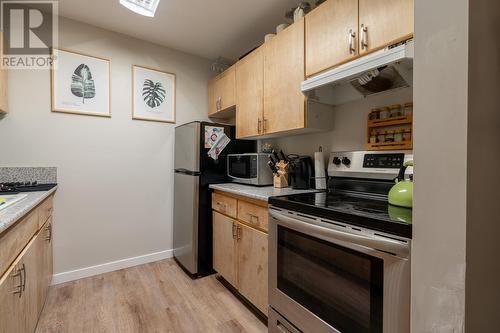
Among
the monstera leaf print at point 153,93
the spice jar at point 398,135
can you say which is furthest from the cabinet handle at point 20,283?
the spice jar at point 398,135

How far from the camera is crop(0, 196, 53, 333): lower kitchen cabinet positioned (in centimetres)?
96

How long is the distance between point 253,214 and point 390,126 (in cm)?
103

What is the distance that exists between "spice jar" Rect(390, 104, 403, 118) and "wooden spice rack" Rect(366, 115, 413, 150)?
0.04 meters

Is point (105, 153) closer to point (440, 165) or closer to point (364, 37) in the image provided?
point (364, 37)

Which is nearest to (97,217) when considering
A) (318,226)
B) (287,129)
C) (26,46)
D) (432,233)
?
(26,46)

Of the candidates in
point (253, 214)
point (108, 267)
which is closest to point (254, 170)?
point (253, 214)

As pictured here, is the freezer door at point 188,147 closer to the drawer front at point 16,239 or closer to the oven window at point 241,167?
the oven window at point 241,167

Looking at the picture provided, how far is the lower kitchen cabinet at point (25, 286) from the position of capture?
3.15ft

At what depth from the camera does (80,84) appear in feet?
7.07

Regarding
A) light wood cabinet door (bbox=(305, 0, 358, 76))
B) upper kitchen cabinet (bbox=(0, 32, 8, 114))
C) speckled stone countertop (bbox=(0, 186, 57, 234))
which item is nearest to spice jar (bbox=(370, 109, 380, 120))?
light wood cabinet door (bbox=(305, 0, 358, 76))

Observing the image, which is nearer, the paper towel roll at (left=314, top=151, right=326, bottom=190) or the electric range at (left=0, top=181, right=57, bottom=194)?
the electric range at (left=0, top=181, right=57, bottom=194)

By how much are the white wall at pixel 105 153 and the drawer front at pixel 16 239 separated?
34.1 inches

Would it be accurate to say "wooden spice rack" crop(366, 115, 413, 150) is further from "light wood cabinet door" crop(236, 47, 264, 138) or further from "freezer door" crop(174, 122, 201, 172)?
"freezer door" crop(174, 122, 201, 172)

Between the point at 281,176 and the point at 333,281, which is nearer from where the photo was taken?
the point at 333,281
